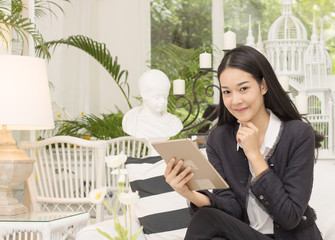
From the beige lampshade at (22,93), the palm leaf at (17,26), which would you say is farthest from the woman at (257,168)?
the palm leaf at (17,26)

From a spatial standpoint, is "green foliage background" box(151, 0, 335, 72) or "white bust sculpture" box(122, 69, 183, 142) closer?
"white bust sculpture" box(122, 69, 183, 142)

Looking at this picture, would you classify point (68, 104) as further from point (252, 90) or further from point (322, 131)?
point (252, 90)

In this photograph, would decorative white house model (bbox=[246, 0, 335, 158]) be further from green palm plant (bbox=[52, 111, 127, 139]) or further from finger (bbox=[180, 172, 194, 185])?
finger (bbox=[180, 172, 194, 185])

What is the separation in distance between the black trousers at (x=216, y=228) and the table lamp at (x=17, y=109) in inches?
52.9

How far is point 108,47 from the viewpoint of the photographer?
5.86 m

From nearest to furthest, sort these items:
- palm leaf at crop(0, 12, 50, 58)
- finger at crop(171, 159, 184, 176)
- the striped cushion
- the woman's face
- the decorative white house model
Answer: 1. finger at crop(171, 159, 184, 176)
2. the woman's face
3. the striped cushion
4. palm leaf at crop(0, 12, 50, 58)
5. the decorative white house model

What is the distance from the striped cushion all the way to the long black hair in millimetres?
787

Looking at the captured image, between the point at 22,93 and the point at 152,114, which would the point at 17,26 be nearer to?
the point at 22,93

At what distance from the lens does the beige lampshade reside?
2904 millimetres

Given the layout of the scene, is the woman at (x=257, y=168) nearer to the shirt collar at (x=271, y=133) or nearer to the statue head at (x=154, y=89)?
the shirt collar at (x=271, y=133)

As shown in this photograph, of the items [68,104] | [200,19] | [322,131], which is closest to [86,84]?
[68,104]

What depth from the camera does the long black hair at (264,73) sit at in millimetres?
1996

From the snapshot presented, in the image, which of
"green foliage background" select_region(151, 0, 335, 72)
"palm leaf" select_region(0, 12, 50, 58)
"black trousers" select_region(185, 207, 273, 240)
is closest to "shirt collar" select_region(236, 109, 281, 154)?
Result: "black trousers" select_region(185, 207, 273, 240)

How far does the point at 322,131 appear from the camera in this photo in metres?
4.64
